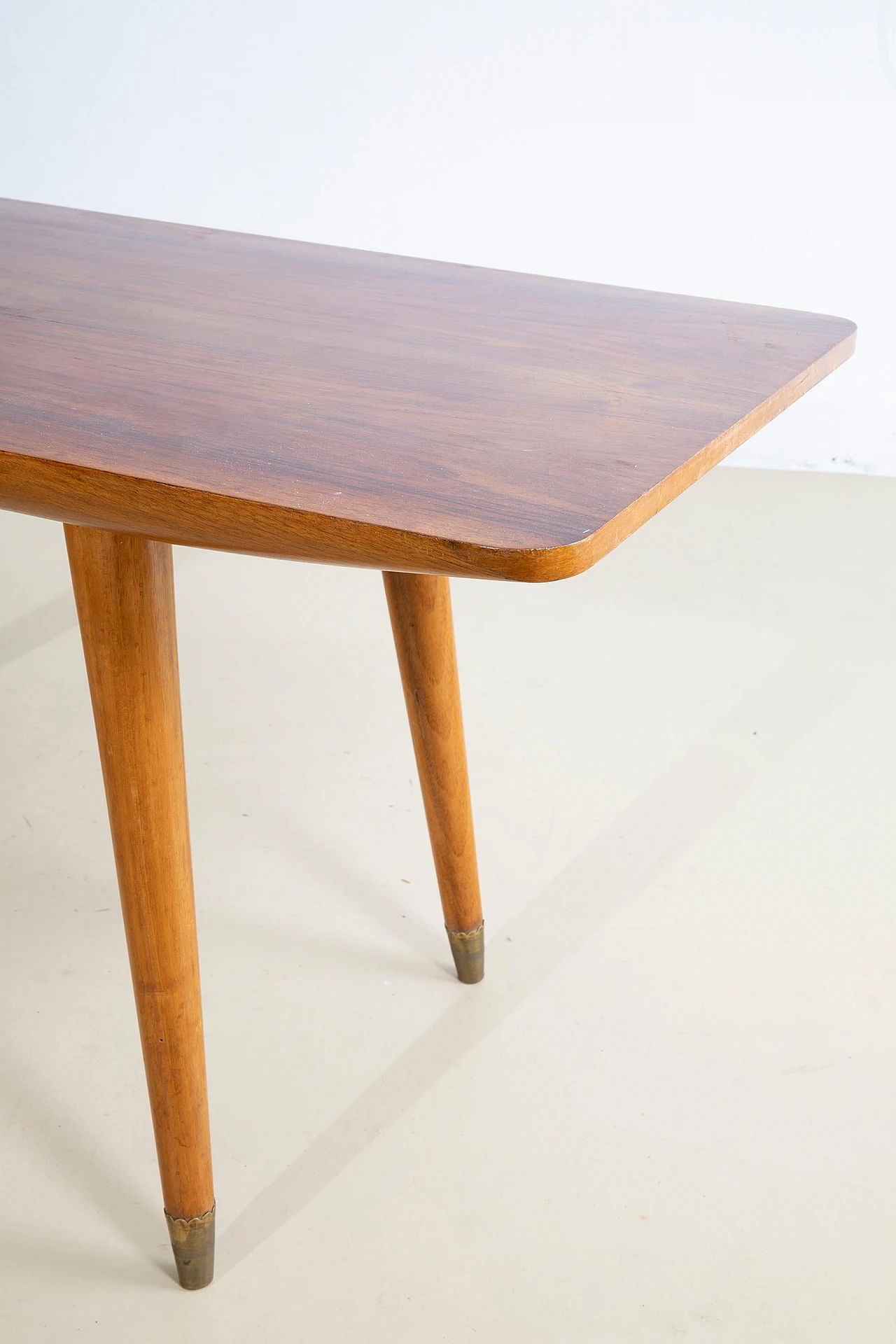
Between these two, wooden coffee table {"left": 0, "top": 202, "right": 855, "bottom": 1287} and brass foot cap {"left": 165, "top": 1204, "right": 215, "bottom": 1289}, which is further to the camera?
brass foot cap {"left": 165, "top": 1204, "right": 215, "bottom": 1289}

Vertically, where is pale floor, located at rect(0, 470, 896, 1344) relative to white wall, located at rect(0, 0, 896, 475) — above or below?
below

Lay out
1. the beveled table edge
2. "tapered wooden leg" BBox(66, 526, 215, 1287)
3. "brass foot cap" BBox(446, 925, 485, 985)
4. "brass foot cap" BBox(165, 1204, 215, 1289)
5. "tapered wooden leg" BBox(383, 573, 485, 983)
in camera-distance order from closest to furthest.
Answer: the beveled table edge, "tapered wooden leg" BBox(66, 526, 215, 1287), "brass foot cap" BBox(165, 1204, 215, 1289), "tapered wooden leg" BBox(383, 573, 485, 983), "brass foot cap" BBox(446, 925, 485, 985)

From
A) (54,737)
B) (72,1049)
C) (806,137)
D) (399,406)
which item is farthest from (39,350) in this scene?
(806,137)

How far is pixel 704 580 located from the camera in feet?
6.52

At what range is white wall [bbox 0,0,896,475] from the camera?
2355 mm

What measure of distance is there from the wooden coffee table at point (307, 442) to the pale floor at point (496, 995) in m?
0.12

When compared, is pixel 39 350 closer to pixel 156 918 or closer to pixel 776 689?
pixel 156 918

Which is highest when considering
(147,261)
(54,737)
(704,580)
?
(147,261)

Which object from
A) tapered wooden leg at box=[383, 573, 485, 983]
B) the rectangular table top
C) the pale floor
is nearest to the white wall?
the pale floor

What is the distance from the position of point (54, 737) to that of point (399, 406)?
3.01ft

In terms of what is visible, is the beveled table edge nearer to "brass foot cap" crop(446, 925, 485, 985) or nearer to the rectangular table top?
the rectangular table top

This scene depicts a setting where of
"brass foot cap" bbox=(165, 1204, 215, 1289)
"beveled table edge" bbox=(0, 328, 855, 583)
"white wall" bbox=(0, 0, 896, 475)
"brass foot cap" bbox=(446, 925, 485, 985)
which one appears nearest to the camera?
"beveled table edge" bbox=(0, 328, 855, 583)

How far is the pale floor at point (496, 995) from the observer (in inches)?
34.3

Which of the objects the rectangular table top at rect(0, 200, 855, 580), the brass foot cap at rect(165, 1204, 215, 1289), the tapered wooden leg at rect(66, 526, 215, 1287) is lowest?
the brass foot cap at rect(165, 1204, 215, 1289)
